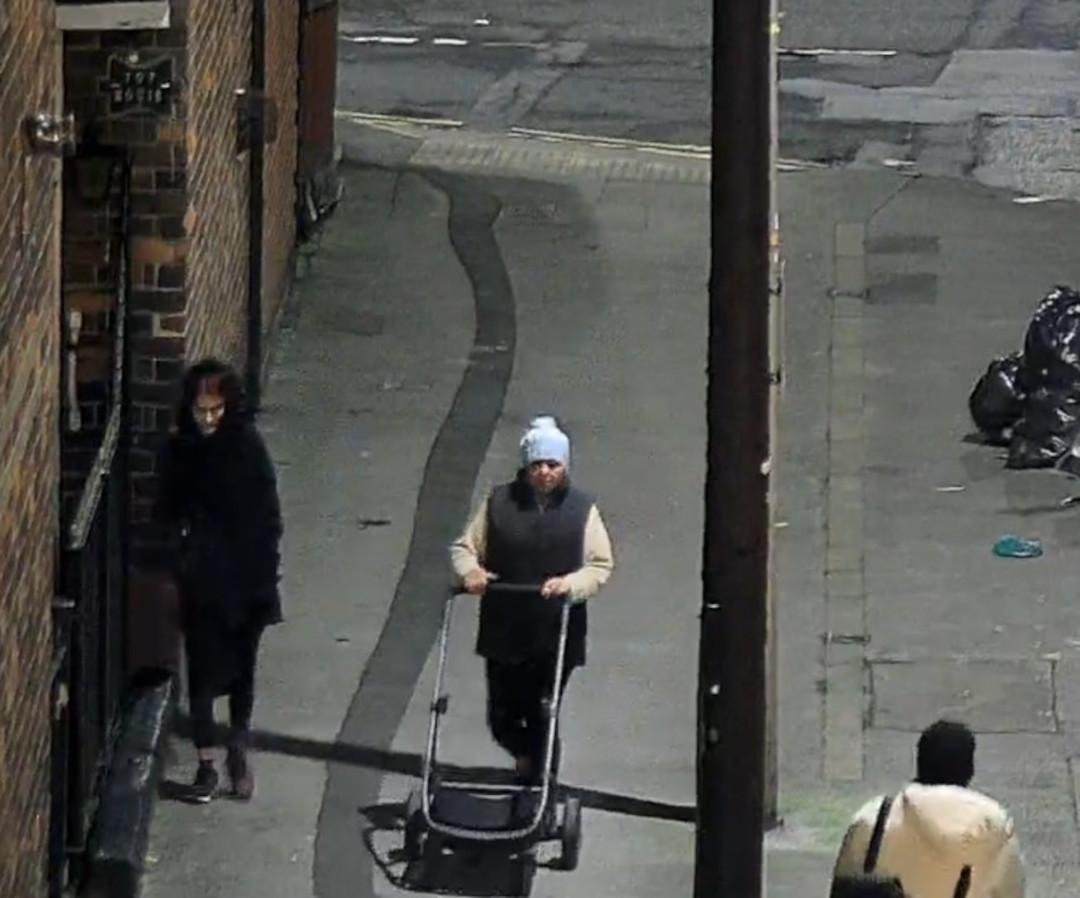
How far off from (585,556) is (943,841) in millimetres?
2846

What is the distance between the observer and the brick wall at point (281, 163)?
15820 mm

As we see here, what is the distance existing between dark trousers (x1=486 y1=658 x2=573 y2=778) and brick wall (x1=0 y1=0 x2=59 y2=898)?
1.90 meters

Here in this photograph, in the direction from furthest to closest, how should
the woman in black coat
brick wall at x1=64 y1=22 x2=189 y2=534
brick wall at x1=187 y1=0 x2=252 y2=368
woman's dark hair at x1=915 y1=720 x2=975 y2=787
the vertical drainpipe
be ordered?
the vertical drainpipe, brick wall at x1=187 y1=0 x2=252 y2=368, brick wall at x1=64 y1=22 x2=189 y2=534, the woman in black coat, woman's dark hair at x1=915 y1=720 x2=975 y2=787

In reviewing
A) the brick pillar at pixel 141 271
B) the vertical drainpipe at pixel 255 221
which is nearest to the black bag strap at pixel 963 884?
the brick pillar at pixel 141 271

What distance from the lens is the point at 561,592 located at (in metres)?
10.4

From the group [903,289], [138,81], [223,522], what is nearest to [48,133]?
[223,522]

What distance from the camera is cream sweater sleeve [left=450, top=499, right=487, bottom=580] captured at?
10531mm

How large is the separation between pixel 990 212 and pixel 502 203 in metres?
3.02

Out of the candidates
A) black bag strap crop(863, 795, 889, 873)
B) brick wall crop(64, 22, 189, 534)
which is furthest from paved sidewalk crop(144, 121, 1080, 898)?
black bag strap crop(863, 795, 889, 873)

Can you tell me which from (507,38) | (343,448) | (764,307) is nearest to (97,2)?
(764,307)

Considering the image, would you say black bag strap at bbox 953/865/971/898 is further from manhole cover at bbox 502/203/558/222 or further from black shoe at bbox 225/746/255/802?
manhole cover at bbox 502/203/558/222

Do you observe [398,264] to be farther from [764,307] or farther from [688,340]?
[764,307]

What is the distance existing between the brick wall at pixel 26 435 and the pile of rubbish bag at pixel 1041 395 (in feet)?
20.9

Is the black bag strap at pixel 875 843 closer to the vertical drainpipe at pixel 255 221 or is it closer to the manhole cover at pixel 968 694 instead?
the manhole cover at pixel 968 694
